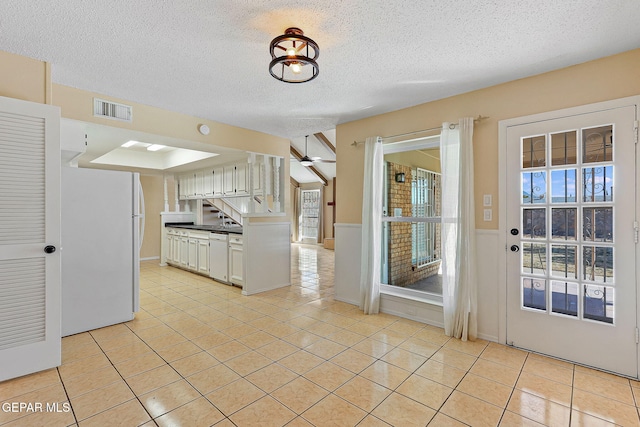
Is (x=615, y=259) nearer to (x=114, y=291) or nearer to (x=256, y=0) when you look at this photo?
(x=256, y=0)

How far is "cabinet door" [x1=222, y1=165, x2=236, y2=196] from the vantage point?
5477mm

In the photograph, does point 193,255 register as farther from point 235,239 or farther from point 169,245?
point 235,239

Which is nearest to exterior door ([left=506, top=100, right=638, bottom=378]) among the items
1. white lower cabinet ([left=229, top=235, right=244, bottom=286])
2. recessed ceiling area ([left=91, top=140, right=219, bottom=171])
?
white lower cabinet ([left=229, top=235, right=244, bottom=286])

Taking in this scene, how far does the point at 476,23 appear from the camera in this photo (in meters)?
1.95

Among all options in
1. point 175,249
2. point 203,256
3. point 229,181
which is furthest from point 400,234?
point 175,249

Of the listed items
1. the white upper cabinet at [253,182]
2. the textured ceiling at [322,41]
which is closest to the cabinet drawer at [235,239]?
the white upper cabinet at [253,182]

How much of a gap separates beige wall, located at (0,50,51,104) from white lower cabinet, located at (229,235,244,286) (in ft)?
9.04

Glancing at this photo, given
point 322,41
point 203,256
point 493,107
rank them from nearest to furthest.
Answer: point 322,41, point 493,107, point 203,256

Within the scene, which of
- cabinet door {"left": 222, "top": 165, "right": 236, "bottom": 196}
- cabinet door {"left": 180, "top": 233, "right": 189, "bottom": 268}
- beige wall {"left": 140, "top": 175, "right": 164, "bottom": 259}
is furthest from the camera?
beige wall {"left": 140, "top": 175, "right": 164, "bottom": 259}

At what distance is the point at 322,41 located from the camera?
2.18 metres

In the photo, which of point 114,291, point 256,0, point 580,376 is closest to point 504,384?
point 580,376

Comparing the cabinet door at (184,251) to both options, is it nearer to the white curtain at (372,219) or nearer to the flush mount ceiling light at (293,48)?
the white curtain at (372,219)

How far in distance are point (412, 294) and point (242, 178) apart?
342 centimetres

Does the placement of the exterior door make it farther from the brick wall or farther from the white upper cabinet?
the white upper cabinet
